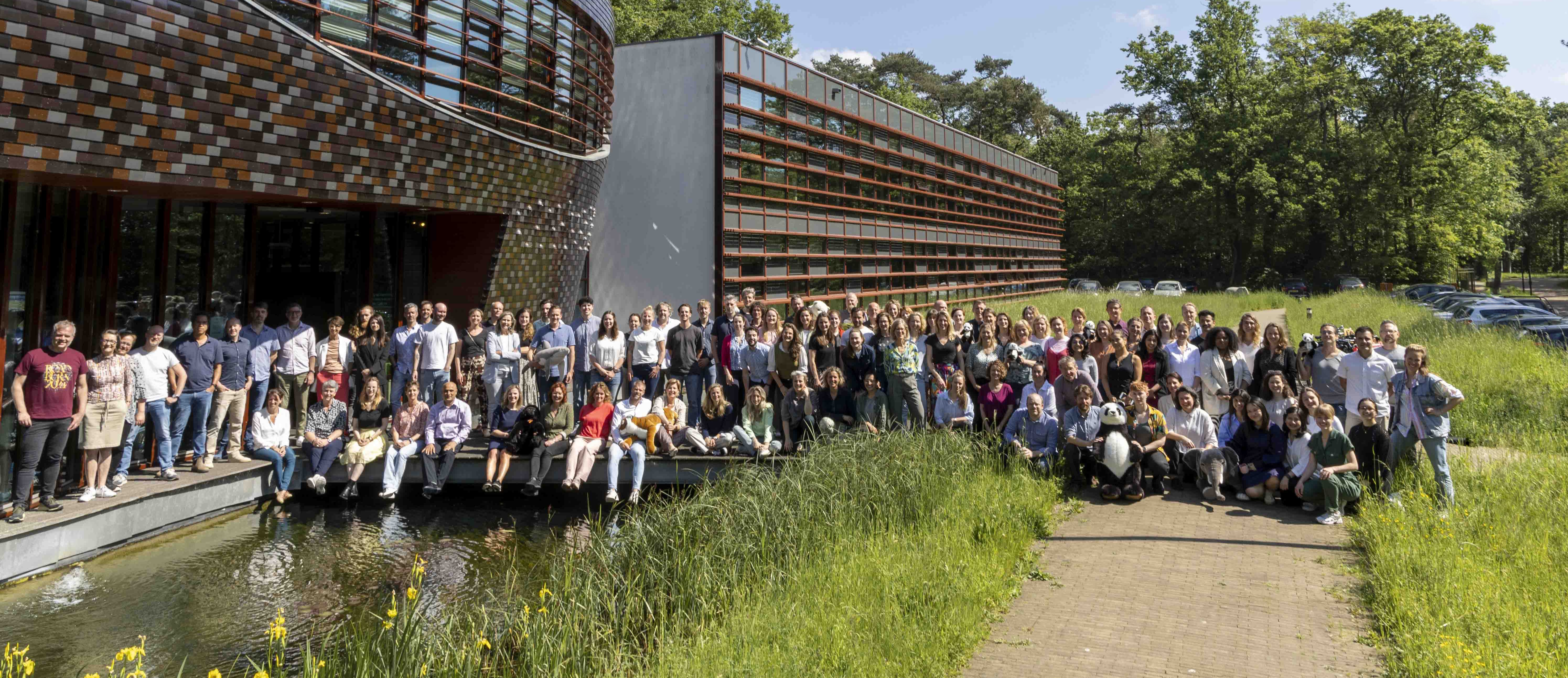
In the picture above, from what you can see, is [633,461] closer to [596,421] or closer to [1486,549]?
[596,421]

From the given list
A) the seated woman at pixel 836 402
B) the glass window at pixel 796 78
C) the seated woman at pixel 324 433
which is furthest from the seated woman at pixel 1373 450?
the glass window at pixel 796 78

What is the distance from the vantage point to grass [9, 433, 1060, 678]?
189 inches

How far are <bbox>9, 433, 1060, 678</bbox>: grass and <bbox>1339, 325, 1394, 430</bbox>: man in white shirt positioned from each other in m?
3.05

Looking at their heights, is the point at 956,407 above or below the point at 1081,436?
above

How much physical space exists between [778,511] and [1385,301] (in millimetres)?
27682

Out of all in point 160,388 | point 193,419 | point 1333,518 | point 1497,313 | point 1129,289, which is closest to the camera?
point 1333,518

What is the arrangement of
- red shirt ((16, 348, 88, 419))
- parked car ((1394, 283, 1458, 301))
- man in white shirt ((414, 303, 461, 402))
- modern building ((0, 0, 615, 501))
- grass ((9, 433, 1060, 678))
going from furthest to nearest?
parked car ((1394, 283, 1458, 301)), man in white shirt ((414, 303, 461, 402)), modern building ((0, 0, 615, 501)), red shirt ((16, 348, 88, 419)), grass ((9, 433, 1060, 678))

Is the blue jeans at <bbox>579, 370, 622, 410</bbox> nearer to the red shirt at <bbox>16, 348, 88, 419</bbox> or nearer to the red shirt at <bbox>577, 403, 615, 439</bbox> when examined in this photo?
the red shirt at <bbox>577, 403, 615, 439</bbox>

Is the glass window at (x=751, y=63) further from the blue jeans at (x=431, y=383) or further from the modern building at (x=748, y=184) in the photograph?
the blue jeans at (x=431, y=383)

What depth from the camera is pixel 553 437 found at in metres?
10.1

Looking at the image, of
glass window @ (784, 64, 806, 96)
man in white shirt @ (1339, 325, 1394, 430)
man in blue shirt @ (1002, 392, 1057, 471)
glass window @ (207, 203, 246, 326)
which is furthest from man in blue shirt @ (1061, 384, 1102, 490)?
glass window @ (784, 64, 806, 96)

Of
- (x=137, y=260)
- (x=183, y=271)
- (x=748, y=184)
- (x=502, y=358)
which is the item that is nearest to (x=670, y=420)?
(x=502, y=358)

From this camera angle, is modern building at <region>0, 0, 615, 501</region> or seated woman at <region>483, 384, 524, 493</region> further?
seated woman at <region>483, 384, 524, 493</region>

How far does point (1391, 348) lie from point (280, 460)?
35.9 ft
